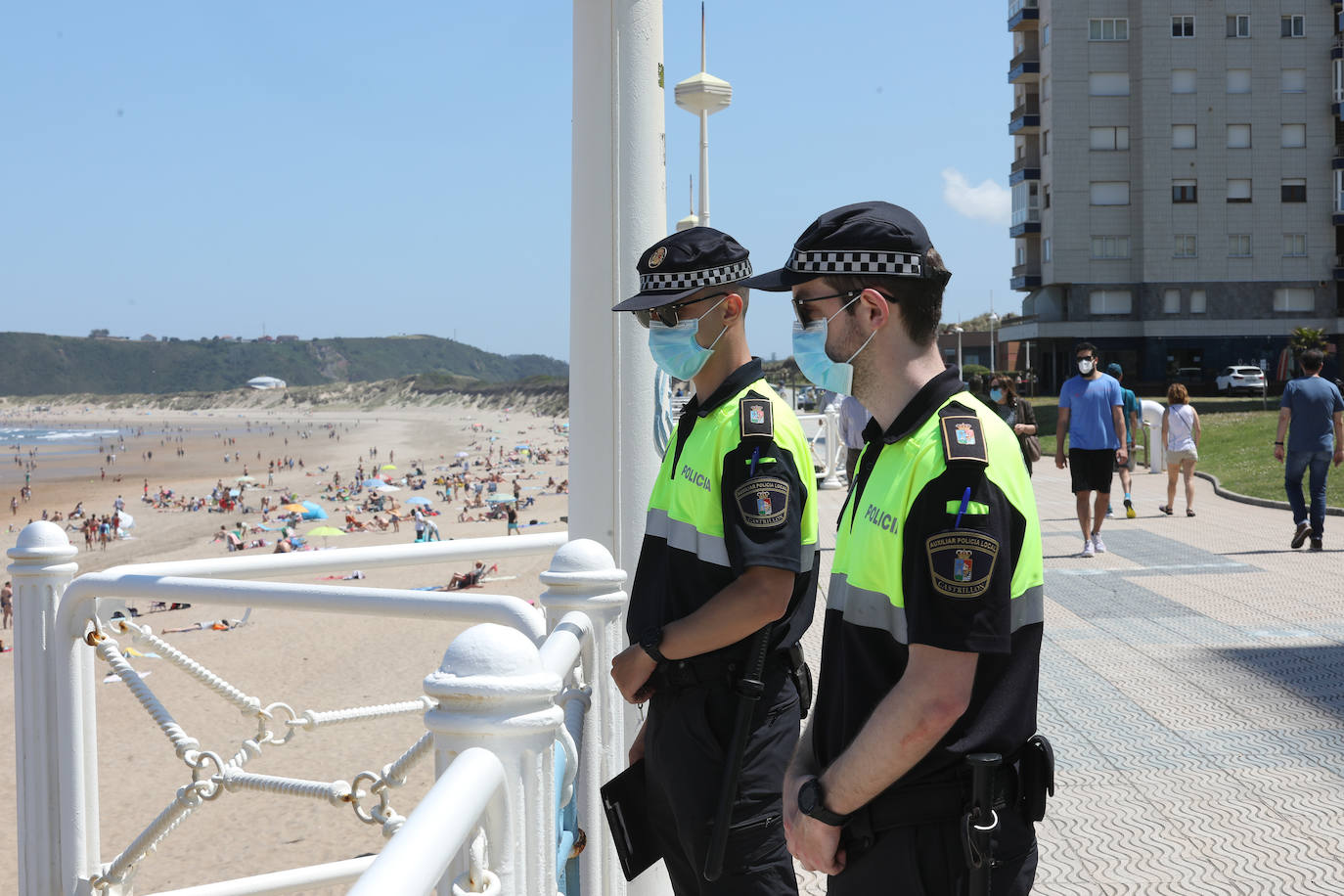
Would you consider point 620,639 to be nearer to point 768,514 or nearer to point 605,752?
point 605,752

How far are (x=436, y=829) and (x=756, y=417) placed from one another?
1.54 meters

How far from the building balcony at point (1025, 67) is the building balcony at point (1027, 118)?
114cm

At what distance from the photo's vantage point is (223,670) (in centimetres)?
1311

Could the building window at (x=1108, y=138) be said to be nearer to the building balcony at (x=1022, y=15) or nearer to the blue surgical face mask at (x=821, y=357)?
the building balcony at (x=1022, y=15)

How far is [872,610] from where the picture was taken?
215 cm

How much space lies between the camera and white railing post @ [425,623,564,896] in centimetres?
176

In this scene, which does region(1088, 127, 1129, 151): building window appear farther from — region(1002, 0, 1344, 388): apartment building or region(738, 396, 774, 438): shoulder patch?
region(738, 396, 774, 438): shoulder patch

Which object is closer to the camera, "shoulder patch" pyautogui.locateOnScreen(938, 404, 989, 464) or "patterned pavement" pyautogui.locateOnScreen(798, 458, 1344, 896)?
"shoulder patch" pyautogui.locateOnScreen(938, 404, 989, 464)

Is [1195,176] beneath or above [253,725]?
above

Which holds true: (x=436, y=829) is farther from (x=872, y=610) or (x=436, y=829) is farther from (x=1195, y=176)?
(x=1195, y=176)

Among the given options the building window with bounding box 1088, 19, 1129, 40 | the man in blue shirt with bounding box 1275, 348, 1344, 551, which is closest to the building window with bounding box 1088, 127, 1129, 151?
the building window with bounding box 1088, 19, 1129, 40

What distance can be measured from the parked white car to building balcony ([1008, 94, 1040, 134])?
17526 millimetres

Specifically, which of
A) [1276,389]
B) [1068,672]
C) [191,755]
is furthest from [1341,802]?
[1276,389]

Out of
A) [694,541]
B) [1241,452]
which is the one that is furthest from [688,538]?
[1241,452]
